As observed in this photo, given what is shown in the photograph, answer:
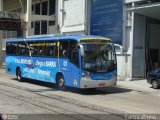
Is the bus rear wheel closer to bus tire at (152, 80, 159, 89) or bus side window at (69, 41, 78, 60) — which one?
bus side window at (69, 41, 78, 60)

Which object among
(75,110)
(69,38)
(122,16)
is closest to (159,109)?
(75,110)

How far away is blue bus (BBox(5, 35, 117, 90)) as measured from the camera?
18.5 m

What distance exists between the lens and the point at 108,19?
1147 inches

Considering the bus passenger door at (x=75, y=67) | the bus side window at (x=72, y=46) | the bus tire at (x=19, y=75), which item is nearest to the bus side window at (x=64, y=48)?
the bus side window at (x=72, y=46)

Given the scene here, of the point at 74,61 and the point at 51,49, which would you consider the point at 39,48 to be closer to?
the point at 51,49

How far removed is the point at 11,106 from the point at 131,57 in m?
14.5

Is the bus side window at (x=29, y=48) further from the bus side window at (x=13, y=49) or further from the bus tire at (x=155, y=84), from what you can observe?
the bus tire at (x=155, y=84)

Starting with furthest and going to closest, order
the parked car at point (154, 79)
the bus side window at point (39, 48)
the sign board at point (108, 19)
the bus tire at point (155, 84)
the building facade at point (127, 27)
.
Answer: the sign board at point (108, 19) < the building facade at point (127, 27) < the bus side window at point (39, 48) < the bus tire at point (155, 84) < the parked car at point (154, 79)

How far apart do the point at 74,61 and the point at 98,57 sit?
3.88ft

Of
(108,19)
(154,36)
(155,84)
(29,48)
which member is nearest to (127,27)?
(108,19)

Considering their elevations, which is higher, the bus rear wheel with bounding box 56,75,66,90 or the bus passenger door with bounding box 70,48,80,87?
the bus passenger door with bounding box 70,48,80,87

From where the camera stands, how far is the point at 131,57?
26688 millimetres

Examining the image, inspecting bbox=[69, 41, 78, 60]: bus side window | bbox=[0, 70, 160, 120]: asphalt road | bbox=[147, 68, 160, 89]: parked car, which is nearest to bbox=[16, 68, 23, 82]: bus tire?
bbox=[69, 41, 78, 60]: bus side window

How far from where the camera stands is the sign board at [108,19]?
27938mm
